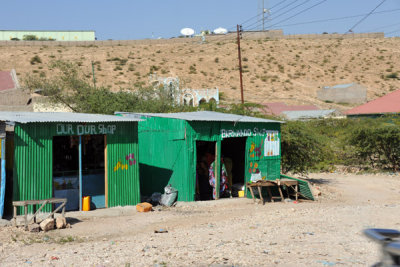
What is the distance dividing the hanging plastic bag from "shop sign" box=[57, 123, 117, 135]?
2.66 m

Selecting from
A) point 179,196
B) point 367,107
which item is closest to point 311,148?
point 179,196

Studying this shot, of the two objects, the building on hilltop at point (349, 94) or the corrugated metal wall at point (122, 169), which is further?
the building on hilltop at point (349, 94)

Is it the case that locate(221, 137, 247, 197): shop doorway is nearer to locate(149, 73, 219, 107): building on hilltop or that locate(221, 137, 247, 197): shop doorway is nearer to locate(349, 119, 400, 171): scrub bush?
locate(349, 119, 400, 171): scrub bush

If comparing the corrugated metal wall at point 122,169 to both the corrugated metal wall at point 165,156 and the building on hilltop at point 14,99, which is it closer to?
the corrugated metal wall at point 165,156

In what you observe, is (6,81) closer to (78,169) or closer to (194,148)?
(78,169)

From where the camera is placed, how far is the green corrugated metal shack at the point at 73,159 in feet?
38.0

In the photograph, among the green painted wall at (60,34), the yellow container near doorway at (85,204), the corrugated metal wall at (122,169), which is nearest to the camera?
the yellow container near doorway at (85,204)

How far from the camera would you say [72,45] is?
72.2 meters

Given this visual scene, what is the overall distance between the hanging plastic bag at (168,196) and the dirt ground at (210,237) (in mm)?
374

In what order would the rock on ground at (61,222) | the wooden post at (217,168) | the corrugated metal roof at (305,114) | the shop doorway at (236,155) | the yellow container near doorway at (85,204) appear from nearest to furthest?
the rock on ground at (61,222)
the yellow container near doorway at (85,204)
the wooden post at (217,168)
the shop doorway at (236,155)
the corrugated metal roof at (305,114)

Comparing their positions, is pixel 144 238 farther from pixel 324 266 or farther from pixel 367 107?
pixel 367 107

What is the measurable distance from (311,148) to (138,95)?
13.5 meters

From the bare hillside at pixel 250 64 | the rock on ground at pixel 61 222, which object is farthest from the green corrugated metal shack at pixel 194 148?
the bare hillside at pixel 250 64

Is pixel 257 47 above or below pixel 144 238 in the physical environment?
above
